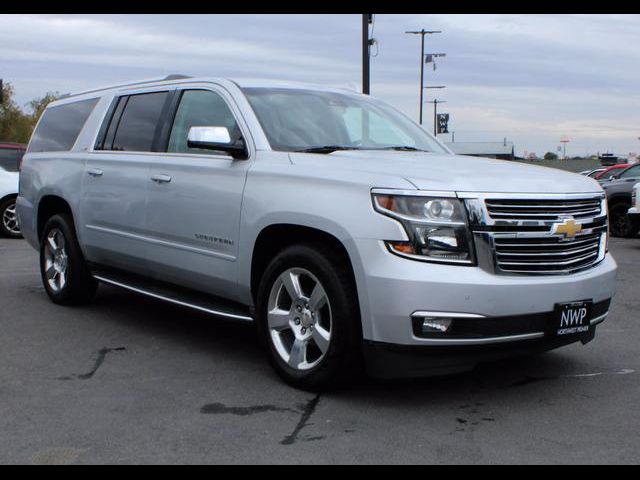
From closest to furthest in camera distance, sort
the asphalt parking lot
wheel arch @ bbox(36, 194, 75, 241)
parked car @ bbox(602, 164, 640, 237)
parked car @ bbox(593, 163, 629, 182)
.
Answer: the asphalt parking lot
wheel arch @ bbox(36, 194, 75, 241)
parked car @ bbox(602, 164, 640, 237)
parked car @ bbox(593, 163, 629, 182)

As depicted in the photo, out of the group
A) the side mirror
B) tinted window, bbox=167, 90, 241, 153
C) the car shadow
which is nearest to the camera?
the car shadow

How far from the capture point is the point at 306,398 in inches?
186

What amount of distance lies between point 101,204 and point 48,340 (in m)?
1.14

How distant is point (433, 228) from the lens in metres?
4.26

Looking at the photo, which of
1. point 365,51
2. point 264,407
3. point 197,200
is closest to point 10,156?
point 365,51

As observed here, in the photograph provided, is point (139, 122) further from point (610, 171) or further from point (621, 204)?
point (610, 171)

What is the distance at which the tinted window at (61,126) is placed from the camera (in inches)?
292

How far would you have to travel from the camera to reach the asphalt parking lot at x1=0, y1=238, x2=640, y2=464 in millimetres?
3857

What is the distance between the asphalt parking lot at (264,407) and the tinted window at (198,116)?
57.5 inches

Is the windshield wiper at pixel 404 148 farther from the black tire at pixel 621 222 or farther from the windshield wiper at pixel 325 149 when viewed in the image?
the black tire at pixel 621 222

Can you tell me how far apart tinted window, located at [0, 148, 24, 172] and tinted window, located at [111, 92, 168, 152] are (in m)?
8.43

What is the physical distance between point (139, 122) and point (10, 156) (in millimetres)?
8932

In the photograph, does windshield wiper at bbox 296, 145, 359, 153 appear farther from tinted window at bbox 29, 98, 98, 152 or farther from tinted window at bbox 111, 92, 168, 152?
tinted window at bbox 29, 98, 98, 152

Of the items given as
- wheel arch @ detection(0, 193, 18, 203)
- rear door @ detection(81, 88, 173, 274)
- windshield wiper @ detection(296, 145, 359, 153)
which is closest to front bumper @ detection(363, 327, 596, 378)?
windshield wiper @ detection(296, 145, 359, 153)
